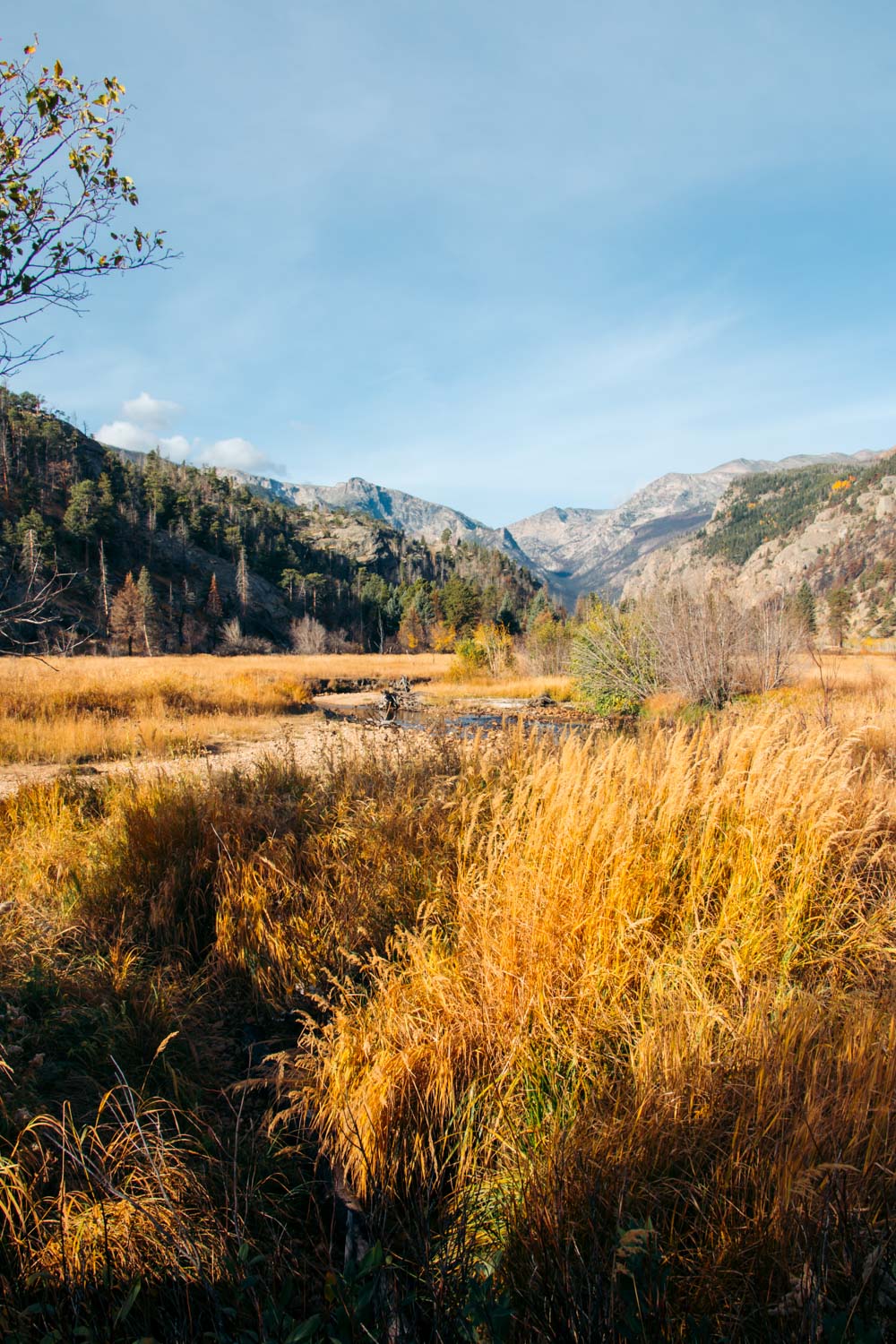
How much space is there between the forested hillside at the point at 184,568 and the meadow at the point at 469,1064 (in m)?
58.9

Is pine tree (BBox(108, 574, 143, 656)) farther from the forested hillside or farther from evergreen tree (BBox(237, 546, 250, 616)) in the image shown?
evergreen tree (BBox(237, 546, 250, 616))

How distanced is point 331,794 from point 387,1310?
3.88 meters

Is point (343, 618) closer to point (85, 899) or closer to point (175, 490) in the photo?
point (175, 490)

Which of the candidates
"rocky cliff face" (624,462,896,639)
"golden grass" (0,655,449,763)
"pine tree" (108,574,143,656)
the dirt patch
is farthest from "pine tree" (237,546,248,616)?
the dirt patch

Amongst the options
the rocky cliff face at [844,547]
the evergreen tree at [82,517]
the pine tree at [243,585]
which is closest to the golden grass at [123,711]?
the evergreen tree at [82,517]

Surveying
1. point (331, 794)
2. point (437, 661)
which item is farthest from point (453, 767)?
point (437, 661)

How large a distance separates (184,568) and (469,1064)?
96.4m

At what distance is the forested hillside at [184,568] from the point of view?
68.4 meters

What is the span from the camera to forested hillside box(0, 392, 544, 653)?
68375 mm

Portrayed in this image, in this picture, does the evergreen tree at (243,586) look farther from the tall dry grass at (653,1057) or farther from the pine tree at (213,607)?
the tall dry grass at (653,1057)

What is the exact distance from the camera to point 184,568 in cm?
8950

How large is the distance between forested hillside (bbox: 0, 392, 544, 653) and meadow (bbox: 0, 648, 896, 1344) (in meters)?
58.9

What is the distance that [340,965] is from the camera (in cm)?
354

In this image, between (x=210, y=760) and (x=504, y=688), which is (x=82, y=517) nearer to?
(x=504, y=688)
